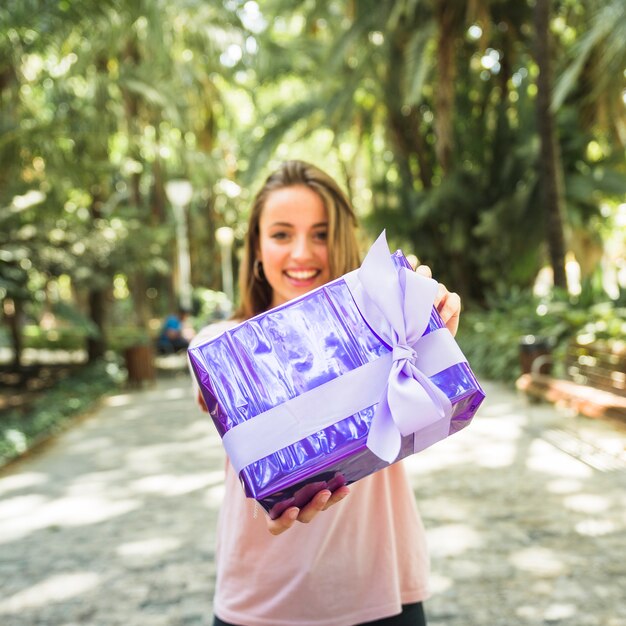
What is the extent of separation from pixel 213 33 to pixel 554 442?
46.7 feet

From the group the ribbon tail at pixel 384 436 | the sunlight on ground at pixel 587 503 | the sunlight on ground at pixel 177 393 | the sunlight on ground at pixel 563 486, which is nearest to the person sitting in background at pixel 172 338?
the sunlight on ground at pixel 177 393

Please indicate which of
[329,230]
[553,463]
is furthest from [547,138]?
[329,230]

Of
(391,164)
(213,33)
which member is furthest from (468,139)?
(213,33)

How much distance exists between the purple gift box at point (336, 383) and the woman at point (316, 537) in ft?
0.89

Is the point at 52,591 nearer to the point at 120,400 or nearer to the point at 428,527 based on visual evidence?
the point at 428,527

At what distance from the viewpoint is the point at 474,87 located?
1880 cm

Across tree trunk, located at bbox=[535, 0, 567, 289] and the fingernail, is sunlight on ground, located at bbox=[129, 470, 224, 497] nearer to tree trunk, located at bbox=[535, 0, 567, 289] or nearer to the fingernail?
the fingernail

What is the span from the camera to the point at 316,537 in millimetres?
1781

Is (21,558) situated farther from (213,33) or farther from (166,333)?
(213,33)

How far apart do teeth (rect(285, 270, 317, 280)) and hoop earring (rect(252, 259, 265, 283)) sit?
20 centimetres

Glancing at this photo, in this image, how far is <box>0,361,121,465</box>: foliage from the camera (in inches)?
344

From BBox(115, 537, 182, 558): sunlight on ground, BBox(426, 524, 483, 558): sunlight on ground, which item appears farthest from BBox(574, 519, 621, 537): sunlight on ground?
BBox(115, 537, 182, 558): sunlight on ground

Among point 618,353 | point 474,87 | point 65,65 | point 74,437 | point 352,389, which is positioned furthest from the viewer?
point 474,87

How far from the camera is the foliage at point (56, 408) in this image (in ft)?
28.6
